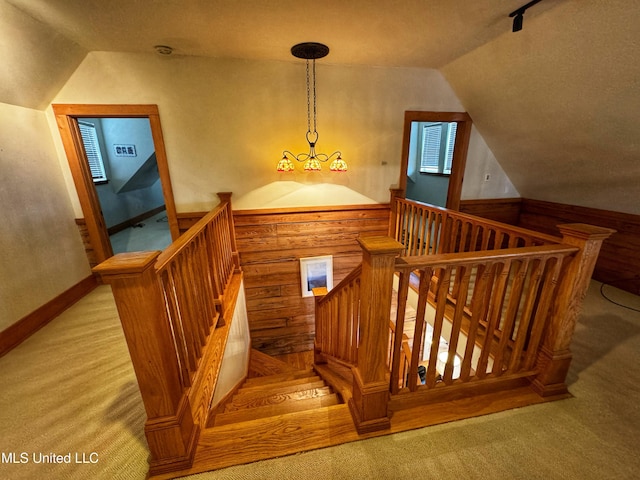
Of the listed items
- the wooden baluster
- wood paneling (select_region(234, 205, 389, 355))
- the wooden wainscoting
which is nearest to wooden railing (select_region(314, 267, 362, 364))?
wood paneling (select_region(234, 205, 389, 355))

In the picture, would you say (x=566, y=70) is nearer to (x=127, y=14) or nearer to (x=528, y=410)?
(x=528, y=410)

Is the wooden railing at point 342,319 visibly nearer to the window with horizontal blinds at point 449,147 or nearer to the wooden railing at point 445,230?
the wooden railing at point 445,230

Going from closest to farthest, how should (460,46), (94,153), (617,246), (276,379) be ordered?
(460,46)
(276,379)
(617,246)
(94,153)

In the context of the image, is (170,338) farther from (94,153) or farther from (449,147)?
(94,153)

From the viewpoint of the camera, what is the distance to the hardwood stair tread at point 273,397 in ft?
6.16

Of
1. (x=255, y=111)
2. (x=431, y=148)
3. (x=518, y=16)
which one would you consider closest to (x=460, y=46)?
(x=518, y=16)

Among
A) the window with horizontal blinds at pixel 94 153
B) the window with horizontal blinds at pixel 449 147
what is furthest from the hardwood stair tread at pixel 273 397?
the window with horizontal blinds at pixel 94 153

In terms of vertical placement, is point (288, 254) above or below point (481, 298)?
below

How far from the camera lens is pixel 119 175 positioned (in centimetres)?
510

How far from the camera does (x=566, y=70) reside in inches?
79.6

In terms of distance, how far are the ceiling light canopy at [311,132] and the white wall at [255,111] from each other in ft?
0.23

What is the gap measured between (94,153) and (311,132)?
4.45m

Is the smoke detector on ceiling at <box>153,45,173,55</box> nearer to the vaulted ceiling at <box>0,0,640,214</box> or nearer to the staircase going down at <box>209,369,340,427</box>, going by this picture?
the vaulted ceiling at <box>0,0,640,214</box>

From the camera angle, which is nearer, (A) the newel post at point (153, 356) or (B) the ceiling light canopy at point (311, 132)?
(A) the newel post at point (153, 356)
